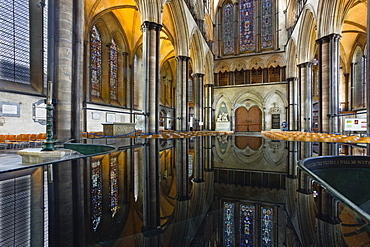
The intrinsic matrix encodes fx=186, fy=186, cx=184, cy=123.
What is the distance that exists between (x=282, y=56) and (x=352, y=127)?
15724mm

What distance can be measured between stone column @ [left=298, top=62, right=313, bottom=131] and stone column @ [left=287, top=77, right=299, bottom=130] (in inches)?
110

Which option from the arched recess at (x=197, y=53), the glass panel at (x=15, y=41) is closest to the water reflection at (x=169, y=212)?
the glass panel at (x=15, y=41)

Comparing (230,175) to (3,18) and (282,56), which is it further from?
(282,56)

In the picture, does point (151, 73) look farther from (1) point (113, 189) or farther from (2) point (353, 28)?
(2) point (353, 28)

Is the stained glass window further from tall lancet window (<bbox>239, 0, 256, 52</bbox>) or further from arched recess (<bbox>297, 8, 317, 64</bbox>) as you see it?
arched recess (<bbox>297, 8, 317, 64</bbox>)

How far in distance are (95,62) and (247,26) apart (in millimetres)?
18165

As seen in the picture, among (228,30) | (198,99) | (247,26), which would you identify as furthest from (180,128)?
(247,26)

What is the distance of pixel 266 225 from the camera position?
928 mm

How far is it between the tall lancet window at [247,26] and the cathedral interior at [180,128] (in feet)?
0.40

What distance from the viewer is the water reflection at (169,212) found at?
0.79m

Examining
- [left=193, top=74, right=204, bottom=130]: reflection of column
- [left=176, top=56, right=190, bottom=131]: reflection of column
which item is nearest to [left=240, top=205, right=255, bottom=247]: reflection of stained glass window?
[left=176, top=56, right=190, bottom=131]: reflection of column

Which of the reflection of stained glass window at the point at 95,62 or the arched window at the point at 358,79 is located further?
the arched window at the point at 358,79

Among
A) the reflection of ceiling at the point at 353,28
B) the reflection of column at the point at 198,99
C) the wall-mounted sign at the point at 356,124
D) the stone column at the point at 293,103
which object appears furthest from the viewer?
the stone column at the point at 293,103

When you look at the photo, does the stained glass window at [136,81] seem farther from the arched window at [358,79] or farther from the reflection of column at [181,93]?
the arched window at [358,79]
